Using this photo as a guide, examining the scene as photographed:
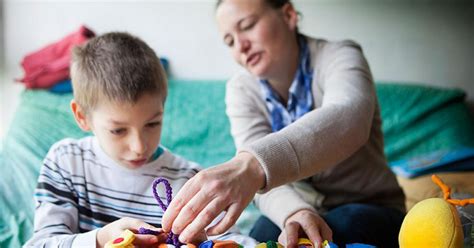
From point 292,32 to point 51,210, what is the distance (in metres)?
0.66

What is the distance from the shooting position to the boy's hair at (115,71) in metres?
0.87

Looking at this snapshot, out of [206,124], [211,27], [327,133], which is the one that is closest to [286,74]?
[327,133]

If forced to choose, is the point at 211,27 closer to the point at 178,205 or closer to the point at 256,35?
the point at 256,35

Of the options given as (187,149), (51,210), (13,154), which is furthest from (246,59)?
(13,154)

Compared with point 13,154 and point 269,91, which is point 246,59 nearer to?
point 269,91

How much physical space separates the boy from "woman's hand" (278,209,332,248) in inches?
7.3

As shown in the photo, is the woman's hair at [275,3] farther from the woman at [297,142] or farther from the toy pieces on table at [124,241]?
the toy pieces on table at [124,241]

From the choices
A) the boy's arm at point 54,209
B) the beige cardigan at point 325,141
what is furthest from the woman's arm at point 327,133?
the boy's arm at point 54,209

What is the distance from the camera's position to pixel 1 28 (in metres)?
2.14

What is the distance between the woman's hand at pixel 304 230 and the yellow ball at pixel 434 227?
14 cm

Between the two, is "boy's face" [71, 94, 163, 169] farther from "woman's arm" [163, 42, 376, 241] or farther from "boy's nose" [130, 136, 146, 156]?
"woman's arm" [163, 42, 376, 241]

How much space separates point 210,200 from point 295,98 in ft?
1.80

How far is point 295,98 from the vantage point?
114 centimetres

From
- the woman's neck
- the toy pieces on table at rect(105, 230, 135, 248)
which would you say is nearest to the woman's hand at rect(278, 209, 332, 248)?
the toy pieces on table at rect(105, 230, 135, 248)
